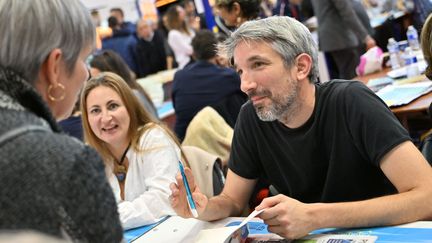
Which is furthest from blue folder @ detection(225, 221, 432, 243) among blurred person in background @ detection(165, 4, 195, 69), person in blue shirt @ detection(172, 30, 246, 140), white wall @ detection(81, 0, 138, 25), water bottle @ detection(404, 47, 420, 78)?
white wall @ detection(81, 0, 138, 25)

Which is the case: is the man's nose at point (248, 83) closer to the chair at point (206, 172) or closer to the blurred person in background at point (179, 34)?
the chair at point (206, 172)

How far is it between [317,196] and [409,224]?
→ 0.43 meters

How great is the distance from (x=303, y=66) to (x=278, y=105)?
176 mm

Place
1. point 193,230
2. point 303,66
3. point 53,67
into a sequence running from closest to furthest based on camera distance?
point 53,67 → point 193,230 → point 303,66

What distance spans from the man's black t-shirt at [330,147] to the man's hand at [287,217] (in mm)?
324

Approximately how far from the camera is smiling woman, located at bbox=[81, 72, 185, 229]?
238cm

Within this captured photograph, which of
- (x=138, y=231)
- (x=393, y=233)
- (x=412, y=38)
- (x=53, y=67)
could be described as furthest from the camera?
(x=412, y=38)

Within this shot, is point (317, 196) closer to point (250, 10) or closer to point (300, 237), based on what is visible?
point (300, 237)

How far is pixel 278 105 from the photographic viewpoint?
179 centimetres

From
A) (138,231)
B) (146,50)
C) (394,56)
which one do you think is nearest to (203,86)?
(394,56)

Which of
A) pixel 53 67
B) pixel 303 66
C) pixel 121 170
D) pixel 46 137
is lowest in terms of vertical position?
pixel 121 170

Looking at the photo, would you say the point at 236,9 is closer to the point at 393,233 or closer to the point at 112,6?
the point at 393,233

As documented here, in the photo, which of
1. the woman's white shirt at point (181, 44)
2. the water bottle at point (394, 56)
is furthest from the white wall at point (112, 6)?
the water bottle at point (394, 56)

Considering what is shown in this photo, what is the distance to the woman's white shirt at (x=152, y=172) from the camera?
7.13 ft
